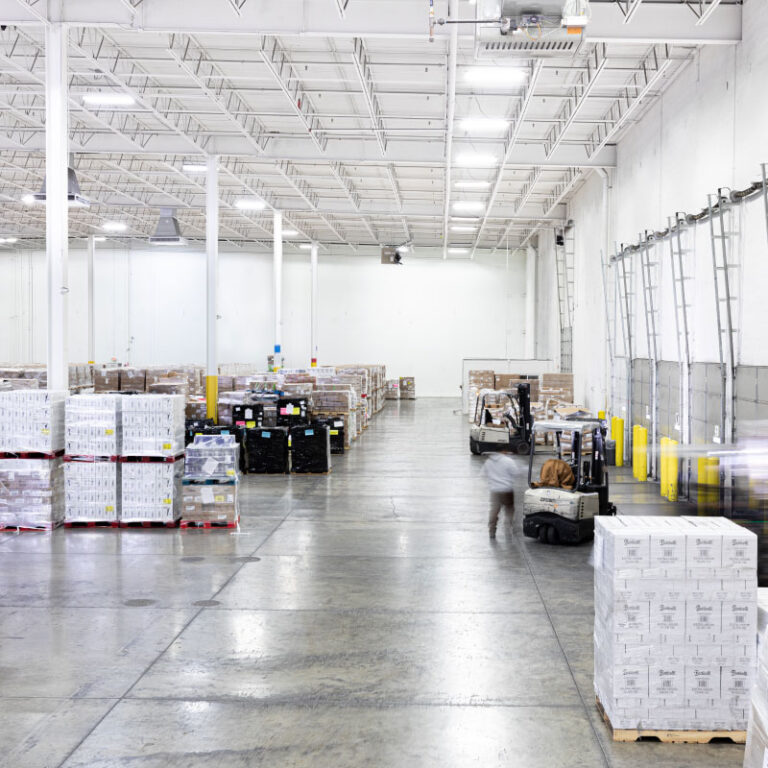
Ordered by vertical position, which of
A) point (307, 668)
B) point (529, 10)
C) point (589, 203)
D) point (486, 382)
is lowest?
point (307, 668)

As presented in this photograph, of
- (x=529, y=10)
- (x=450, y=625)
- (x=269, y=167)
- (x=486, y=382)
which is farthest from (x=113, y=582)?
(x=486, y=382)

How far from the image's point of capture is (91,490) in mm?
12586

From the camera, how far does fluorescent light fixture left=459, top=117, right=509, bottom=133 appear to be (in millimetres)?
19391

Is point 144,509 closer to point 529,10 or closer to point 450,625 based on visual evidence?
point 450,625

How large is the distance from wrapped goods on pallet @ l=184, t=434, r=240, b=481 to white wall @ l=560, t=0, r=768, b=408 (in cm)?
758

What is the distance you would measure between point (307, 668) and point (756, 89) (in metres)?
10.3

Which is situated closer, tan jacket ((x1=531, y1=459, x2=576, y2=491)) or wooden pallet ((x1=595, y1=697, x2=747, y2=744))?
wooden pallet ((x1=595, y1=697, x2=747, y2=744))

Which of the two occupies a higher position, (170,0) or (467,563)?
(170,0)

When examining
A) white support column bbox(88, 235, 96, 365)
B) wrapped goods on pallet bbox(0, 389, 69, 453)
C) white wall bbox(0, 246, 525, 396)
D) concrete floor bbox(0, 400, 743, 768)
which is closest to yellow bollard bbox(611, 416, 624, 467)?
concrete floor bbox(0, 400, 743, 768)

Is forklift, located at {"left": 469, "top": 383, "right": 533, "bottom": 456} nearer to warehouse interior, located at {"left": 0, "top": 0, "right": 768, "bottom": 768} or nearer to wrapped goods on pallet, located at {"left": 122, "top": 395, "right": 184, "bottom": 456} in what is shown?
warehouse interior, located at {"left": 0, "top": 0, "right": 768, "bottom": 768}

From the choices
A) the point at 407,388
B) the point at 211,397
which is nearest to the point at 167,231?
the point at 211,397

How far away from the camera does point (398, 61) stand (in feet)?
54.0

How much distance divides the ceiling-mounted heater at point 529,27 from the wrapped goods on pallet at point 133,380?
65.5 feet

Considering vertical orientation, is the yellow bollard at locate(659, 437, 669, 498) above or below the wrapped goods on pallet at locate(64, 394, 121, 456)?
below
